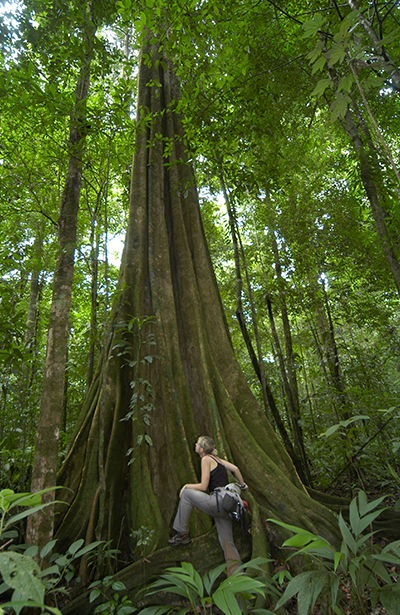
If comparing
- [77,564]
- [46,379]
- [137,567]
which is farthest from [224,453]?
[46,379]

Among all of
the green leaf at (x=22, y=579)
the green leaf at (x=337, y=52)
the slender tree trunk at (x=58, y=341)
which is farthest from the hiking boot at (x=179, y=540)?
the green leaf at (x=337, y=52)

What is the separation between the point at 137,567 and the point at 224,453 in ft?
3.58

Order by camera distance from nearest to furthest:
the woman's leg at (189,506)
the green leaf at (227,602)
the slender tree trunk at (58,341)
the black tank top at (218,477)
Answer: the green leaf at (227,602), the slender tree trunk at (58,341), the woman's leg at (189,506), the black tank top at (218,477)

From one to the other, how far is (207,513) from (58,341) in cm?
183

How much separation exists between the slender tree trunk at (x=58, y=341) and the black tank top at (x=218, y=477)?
3.94ft

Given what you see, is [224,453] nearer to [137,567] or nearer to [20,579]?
[137,567]

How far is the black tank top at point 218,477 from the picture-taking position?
8.84 feet

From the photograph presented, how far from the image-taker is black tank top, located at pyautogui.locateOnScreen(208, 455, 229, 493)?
106 inches

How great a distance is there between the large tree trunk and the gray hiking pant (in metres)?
0.11

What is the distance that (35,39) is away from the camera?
3.29 m

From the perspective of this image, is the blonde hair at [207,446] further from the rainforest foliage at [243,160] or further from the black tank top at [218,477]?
the rainforest foliage at [243,160]

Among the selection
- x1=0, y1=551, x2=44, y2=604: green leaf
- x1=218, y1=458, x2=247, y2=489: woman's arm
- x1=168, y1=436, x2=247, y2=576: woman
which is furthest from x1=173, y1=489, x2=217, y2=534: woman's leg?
x1=0, y1=551, x2=44, y2=604: green leaf

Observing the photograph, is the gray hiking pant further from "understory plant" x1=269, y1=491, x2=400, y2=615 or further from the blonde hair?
"understory plant" x1=269, y1=491, x2=400, y2=615

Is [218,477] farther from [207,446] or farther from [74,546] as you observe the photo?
[74,546]
